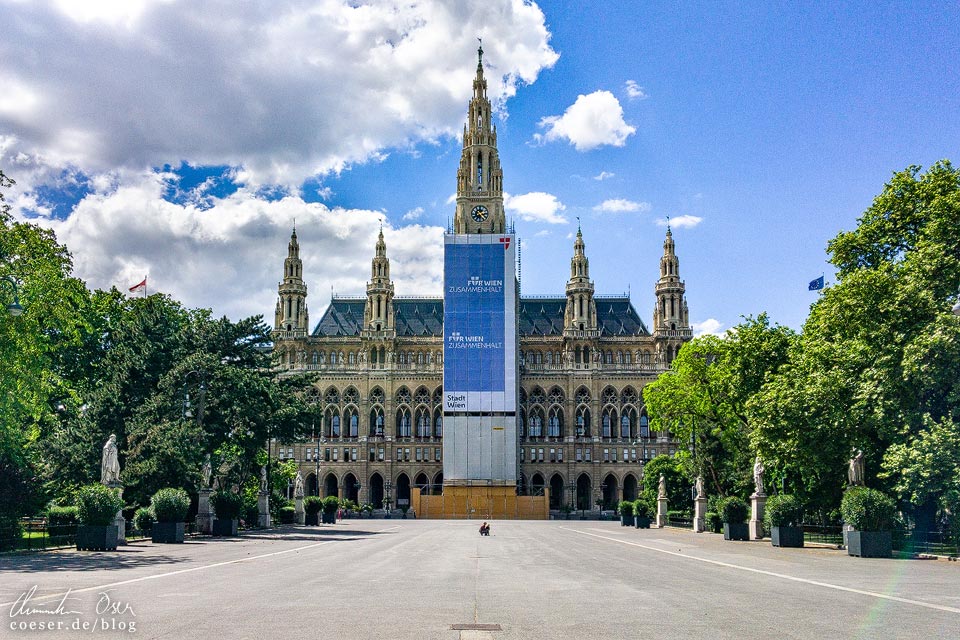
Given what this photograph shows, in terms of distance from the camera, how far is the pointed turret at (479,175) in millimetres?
127000

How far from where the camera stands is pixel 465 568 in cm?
2533

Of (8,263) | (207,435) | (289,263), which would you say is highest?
(289,263)

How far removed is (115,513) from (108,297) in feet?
93.2

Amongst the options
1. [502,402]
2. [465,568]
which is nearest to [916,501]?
[465,568]

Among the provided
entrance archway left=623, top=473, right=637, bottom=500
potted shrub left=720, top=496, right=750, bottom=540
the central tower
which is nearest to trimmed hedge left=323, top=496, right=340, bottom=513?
the central tower

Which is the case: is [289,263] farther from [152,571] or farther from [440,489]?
[152,571]

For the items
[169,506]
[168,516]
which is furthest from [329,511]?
[169,506]

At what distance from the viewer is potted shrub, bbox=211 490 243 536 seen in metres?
46.7

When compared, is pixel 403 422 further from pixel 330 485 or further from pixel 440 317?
pixel 440 317

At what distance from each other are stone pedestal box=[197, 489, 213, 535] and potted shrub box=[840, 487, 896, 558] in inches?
1299

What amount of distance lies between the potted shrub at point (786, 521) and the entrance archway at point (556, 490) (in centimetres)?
8706

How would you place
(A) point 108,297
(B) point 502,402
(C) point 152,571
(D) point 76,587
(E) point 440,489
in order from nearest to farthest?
(D) point 76,587, (C) point 152,571, (A) point 108,297, (B) point 502,402, (E) point 440,489

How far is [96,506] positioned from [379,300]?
94.5 meters

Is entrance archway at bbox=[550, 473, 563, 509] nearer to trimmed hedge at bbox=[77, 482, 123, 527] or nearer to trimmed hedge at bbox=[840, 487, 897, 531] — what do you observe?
trimmed hedge at bbox=[840, 487, 897, 531]
